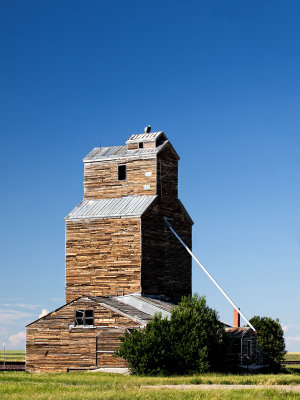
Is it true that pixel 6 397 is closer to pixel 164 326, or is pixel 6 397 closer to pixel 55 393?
pixel 55 393

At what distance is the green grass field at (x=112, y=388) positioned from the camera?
32.1 metres

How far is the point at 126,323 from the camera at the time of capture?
50000 mm

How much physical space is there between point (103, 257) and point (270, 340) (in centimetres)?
1617

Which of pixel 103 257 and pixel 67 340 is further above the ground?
pixel 103 257

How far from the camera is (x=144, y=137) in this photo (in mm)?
60906

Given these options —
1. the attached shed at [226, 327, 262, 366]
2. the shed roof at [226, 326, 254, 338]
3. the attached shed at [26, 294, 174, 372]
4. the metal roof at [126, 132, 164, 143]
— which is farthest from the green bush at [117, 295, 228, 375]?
the metal roof at [126, 132, 164, 143]

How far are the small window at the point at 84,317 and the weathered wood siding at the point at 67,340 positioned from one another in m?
0.28

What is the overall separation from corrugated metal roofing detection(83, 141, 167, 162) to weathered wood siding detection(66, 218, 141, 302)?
5.80 metres

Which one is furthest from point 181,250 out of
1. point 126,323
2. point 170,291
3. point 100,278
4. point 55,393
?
point 55,393

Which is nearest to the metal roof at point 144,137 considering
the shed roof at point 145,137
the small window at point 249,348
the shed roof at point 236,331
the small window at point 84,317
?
the shed roof at point 145,137

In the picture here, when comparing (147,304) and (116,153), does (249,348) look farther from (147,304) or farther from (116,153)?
Result: (116,153)

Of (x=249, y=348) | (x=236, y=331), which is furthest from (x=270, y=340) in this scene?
(x=236, y=331)

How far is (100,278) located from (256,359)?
13478mm

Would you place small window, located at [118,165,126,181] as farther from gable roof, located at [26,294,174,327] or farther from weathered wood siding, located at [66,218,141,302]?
gable roof, located at [26,294,174,327]
